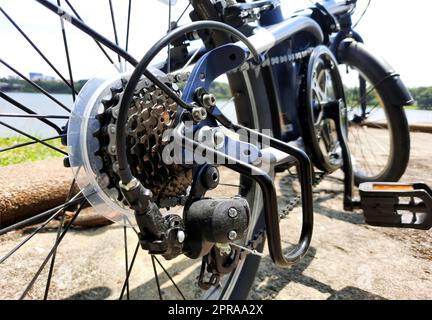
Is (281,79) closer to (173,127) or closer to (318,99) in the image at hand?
(318,99)

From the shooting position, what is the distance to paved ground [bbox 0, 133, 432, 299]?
1403 mm

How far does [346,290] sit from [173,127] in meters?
0.98

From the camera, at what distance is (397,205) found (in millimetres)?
1405

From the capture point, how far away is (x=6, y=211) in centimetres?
168

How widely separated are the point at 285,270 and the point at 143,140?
100cm

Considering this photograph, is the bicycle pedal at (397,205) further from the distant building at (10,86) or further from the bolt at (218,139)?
the distant building at (10,86)

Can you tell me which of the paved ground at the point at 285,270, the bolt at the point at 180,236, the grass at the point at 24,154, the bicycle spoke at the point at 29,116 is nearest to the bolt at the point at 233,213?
the bolt at the point at 180,236

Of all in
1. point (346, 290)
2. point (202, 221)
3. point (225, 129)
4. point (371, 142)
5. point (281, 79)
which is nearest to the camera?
point (202, 221)

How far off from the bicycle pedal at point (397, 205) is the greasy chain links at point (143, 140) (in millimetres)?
825

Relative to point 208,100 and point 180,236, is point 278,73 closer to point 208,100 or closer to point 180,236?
point 208,100

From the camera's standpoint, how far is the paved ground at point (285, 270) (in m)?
1.40

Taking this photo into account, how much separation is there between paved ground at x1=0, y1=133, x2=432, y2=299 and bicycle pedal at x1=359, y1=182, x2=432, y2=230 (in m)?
0.25
